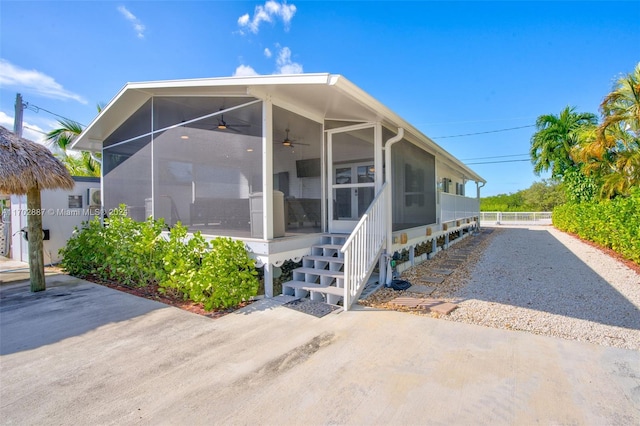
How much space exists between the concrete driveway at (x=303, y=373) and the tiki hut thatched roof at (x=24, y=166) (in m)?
2.36

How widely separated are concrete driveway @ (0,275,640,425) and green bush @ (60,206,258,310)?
1.57ft

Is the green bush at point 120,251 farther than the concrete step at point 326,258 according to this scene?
Yes

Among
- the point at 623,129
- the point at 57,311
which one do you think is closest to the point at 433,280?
the point at 57,311

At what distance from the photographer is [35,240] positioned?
5340 millimetres

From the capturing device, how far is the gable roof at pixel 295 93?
429cm

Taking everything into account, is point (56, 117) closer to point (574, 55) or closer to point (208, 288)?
point (208, 288)

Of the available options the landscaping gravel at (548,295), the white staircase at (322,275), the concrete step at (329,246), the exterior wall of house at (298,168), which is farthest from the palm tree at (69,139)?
the landscaping gravel at (548,295)

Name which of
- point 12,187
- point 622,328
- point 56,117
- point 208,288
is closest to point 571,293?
point 622,328

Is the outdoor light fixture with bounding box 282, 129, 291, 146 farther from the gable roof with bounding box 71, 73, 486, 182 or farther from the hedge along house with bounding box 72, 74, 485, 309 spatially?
the gable roof with bounding box 71, 73, 486, 182

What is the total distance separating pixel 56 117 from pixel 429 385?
1718 cm

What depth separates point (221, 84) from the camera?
15.6 feet

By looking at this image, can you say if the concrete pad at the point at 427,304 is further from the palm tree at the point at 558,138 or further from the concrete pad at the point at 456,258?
the palm tree at the point at 558,138

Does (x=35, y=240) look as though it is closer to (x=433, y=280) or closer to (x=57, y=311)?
(x=57, y=311)

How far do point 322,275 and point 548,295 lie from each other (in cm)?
358
